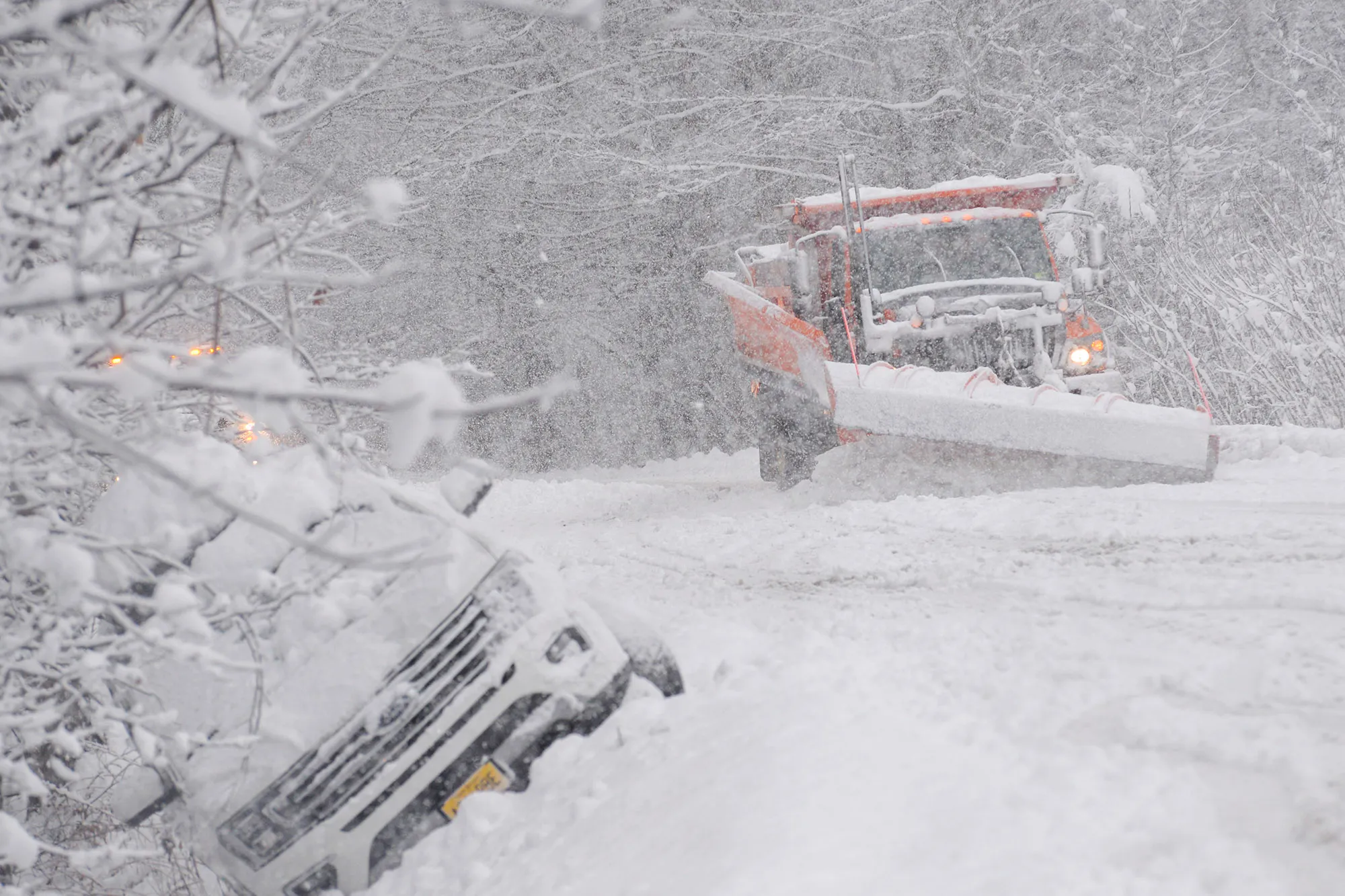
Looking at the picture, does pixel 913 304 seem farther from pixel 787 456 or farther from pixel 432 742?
pixel 432 742

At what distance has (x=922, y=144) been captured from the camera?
16234 mm

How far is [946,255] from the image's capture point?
30.2 ft

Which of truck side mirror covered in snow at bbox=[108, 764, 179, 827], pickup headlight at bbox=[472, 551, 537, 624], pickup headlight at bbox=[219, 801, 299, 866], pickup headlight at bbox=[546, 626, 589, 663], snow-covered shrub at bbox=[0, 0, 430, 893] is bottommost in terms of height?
pickup headlight at bbox=[219, 801, 299, 866]

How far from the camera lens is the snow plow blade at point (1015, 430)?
7055mm

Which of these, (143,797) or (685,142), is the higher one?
(685,142)

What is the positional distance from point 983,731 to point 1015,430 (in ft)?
13.8

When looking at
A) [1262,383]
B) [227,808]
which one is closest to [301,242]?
[227,808]

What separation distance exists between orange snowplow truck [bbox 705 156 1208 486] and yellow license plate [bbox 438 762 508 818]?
15.2 ft

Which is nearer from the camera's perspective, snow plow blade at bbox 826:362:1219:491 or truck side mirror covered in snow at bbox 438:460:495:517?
truck side mirror covered in snow at bbox 438:460:495:517

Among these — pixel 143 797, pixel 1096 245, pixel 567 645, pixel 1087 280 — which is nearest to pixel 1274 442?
pixel 1087 280

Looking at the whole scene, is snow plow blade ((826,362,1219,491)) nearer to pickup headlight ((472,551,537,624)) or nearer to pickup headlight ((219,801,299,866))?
pickup headlight ((472,551,537,624))

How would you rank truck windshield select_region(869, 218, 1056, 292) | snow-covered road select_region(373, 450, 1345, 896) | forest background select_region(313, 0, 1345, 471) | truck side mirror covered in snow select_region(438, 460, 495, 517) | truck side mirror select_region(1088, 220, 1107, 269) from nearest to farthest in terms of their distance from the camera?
snow-covered road select_region(373, 450, 1345, 896) < truck side mirror covered in snow select_region(438, 460, 495, 517) < truck side mirror select_region(1088, 220, 1107, 269) < truck windshield select_region(869, 218, 1056, 292) < forest background select_region(313, 0, 1345, 471)

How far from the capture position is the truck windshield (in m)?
9.14

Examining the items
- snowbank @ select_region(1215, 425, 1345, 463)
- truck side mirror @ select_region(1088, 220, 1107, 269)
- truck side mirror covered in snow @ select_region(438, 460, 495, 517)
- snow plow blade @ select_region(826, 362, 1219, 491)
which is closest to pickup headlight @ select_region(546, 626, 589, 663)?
truck side mirror covered in snow @ select_region(438, 460, 495, 517)
